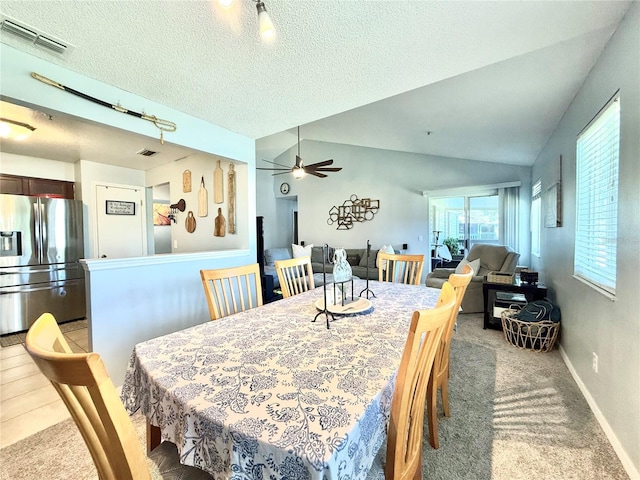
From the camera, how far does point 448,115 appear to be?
3.29 metres

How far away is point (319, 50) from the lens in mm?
1650

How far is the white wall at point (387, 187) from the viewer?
5.11 m

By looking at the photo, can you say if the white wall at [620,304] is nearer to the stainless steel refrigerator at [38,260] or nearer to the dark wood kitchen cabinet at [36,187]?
the stainless steel refrigerator at [38,260]

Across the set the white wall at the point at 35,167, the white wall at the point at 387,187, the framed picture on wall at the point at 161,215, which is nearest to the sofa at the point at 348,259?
the white wall at the point at 387,187

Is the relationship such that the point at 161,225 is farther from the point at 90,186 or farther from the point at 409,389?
the point at 409,389

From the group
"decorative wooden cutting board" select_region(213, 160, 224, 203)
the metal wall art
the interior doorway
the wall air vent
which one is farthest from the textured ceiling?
the interior doorway

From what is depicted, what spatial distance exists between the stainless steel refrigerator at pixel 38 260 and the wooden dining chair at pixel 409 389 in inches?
172

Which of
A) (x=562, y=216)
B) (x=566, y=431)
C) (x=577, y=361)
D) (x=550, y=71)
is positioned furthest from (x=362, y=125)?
(x=566, y=431)

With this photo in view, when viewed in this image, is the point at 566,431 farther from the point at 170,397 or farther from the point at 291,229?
the point at 291,229

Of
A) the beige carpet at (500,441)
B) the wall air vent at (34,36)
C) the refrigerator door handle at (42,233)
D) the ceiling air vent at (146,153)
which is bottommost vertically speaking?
the beige carpet at (500,441)

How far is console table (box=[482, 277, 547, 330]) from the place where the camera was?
3029 mm

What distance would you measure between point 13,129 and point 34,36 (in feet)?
4.33

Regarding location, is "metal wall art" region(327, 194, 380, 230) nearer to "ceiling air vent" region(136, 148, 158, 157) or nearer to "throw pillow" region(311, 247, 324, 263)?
"throw pillow" region(311, 247, 324, 263)

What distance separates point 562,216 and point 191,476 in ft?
11.0
